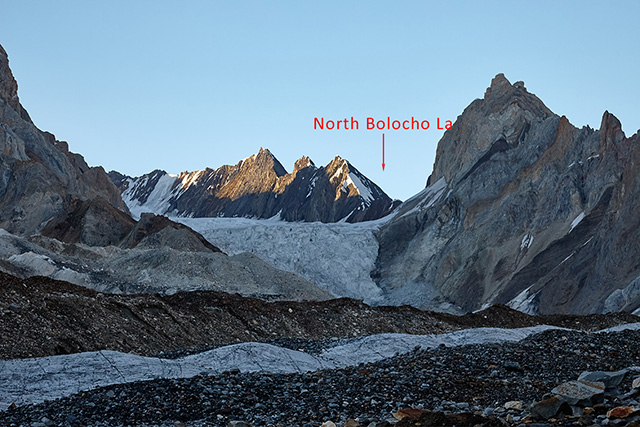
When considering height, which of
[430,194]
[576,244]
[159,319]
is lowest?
[159,319]

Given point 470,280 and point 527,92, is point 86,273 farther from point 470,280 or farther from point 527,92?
point 527,92

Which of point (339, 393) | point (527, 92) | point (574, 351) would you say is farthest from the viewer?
point (527, 92)

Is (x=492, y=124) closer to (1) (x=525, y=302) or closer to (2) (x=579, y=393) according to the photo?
(1) (x=525, y=302)

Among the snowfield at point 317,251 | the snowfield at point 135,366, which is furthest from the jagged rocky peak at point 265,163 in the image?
the snowfield at point 135,366

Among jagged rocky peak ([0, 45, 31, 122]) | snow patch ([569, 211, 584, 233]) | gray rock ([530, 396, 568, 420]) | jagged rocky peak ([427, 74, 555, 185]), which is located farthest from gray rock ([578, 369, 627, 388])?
jagged rocky peak ([0, 45, 31, 122])

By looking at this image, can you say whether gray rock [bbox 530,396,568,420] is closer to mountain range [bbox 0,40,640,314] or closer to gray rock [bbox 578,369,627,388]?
gray rock [bbox 578,369,627,388]

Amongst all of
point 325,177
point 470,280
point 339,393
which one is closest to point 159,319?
point 339,393

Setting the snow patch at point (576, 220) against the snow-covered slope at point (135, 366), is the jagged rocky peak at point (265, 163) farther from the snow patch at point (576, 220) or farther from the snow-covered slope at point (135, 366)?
the snow-covered slope at point (135, 366)
